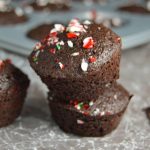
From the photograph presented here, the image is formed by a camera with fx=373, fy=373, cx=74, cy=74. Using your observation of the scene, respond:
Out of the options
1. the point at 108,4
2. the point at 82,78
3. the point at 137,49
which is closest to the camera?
the point at 82,78

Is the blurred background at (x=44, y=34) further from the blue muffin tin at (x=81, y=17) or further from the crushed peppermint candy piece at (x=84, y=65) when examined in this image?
the crushed peppermint candy piece at (x=84, y=65)

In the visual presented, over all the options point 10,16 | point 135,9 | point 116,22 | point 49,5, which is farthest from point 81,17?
point 10,16

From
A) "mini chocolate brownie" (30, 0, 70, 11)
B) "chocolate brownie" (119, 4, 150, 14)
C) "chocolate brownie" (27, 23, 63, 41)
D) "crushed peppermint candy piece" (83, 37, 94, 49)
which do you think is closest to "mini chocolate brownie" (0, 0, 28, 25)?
"mini chocolate brownie" (30, 0, 70, 11)

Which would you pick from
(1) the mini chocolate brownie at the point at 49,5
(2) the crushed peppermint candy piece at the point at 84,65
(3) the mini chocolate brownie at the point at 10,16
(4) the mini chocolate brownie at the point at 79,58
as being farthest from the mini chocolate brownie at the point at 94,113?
(1) the mini chocolate brownie at the point at 49,5

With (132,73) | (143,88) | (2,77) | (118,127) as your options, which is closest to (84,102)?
(118,127)

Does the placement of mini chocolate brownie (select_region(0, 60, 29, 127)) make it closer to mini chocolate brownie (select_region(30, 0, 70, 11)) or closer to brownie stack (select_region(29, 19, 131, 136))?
brownie stack (select_region(29, 19, 131, 136))

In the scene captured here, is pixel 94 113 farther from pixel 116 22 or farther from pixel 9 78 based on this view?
pixel 116 22

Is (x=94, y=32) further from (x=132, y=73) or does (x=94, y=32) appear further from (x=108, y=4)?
(x=108, y=4)
